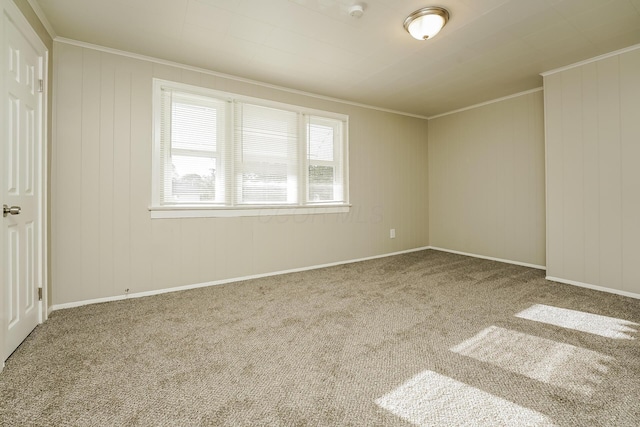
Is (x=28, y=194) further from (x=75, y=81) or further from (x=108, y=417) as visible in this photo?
(x=108, y=417)

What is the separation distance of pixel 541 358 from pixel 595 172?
2413mm

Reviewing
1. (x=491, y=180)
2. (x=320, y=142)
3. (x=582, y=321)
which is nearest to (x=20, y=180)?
(x=320, y=142)

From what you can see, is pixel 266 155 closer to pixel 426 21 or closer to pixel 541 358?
pixel 426 21

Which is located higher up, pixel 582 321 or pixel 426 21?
pixel 426 21

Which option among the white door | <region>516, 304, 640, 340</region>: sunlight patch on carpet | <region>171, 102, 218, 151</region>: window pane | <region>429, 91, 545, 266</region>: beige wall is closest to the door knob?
the white door

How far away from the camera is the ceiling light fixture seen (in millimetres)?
2230

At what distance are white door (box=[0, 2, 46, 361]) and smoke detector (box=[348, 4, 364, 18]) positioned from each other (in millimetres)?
2191

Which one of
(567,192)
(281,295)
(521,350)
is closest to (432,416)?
(521,350)

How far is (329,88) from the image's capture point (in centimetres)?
388

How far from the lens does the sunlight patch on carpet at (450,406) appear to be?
1.28 meters

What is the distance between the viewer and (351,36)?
263 cm

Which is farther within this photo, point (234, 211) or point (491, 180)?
point (491, 180)

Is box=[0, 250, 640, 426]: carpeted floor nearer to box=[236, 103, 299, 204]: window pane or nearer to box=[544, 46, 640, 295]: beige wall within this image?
box=[544, 46, 640, 295]: beige wall

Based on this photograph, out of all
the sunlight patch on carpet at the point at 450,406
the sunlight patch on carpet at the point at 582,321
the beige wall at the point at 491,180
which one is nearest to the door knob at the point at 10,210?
the sunlight patch on carpet at the point at 450,406
